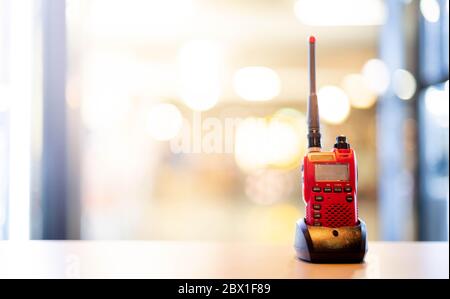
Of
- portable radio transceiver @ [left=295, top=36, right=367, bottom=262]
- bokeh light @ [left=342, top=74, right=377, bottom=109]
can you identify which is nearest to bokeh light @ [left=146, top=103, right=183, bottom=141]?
bokeh light @ [left=342, top=74, right=377, bottom=109]

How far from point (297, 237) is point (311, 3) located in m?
1.89

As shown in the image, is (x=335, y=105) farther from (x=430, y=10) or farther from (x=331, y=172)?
(x=331, y=172)

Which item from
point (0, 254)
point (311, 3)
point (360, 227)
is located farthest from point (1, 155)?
point (311, 3)

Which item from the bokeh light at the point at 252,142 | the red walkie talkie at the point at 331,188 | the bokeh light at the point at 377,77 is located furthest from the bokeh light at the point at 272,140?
the red walkie talkie at the point at 331,188

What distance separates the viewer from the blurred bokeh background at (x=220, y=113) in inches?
74.5

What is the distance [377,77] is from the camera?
7.93 ft

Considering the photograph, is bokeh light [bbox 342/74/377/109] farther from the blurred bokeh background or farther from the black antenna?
the black antenna

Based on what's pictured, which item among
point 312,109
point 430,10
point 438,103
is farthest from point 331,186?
point 430,10

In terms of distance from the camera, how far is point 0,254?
30.3 inches

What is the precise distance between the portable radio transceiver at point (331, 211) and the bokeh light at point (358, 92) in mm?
1655

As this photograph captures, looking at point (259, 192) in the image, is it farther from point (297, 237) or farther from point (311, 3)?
point (297, 237)

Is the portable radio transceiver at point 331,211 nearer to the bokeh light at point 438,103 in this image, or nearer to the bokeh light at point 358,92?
the bokeh light at point 438,103

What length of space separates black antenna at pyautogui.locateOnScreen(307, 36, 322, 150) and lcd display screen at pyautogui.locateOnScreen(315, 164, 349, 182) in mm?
47
